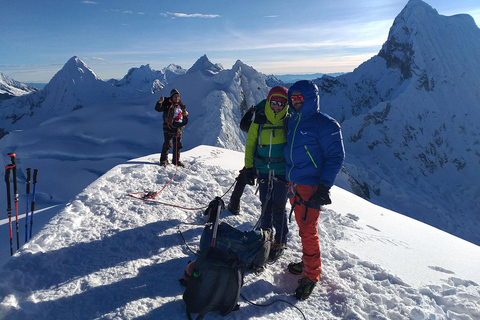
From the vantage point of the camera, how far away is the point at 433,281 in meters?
4.37

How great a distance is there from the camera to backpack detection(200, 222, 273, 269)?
12.7 ft

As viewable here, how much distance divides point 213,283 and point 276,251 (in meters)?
1.75

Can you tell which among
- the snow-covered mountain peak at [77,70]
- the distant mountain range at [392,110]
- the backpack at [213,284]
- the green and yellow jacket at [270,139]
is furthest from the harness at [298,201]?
the snow-covered mountain peak at [77,70]

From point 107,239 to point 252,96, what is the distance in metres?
31.0

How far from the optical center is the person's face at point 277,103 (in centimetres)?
436

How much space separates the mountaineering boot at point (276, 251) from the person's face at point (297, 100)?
217 cm

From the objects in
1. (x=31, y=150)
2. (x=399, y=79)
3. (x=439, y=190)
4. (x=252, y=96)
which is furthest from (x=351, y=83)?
(x=31, y=150)

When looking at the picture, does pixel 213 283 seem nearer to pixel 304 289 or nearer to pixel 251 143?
pixel 304 289

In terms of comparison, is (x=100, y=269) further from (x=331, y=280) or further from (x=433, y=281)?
(x=433, y=281)

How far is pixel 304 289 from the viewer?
380 centimetres

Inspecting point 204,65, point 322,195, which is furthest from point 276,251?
point 204,65

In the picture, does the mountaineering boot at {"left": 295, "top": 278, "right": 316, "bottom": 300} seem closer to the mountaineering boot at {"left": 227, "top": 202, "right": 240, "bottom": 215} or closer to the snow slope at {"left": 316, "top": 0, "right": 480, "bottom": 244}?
the mountaineering boot at {"left": 227, "top": 202, "right": 240, "bottom": 215}

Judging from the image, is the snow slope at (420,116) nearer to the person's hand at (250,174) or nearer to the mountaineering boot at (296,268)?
the person's hand at (250,174)

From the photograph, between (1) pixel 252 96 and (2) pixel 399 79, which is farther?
(2) pixel 399 79
